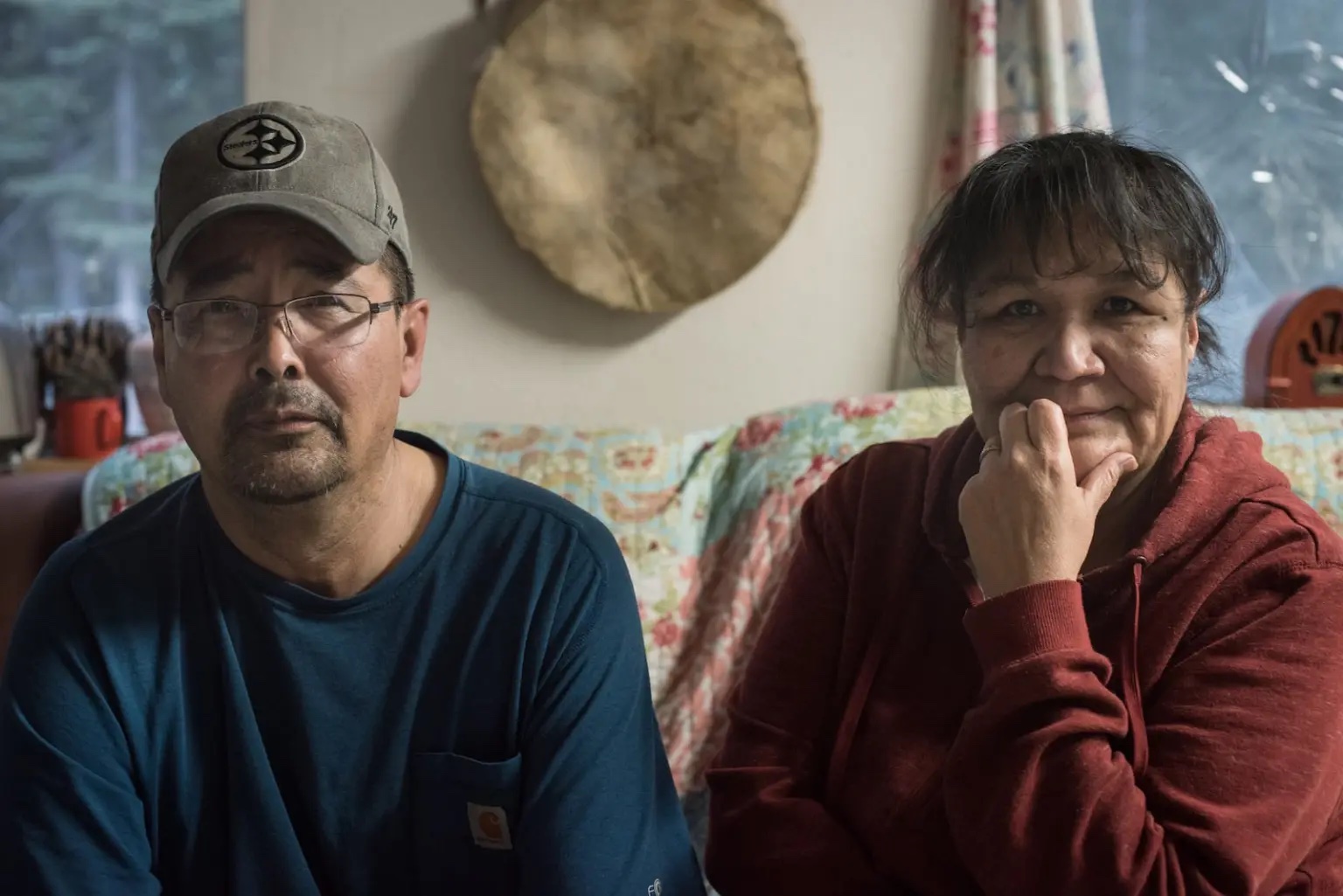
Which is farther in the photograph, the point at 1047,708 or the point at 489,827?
the point at 489,827

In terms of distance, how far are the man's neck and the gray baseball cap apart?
8.8 inches

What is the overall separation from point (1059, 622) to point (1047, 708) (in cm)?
7

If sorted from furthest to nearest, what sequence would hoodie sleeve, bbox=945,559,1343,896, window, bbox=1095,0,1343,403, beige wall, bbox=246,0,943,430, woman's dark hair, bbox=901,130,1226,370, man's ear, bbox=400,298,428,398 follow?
1. window, bbox=1095,0,1343,403
2. beige wall, bbox=246,0,943,430
3. man's ear, bbox=400,298,428,398
4. woman's dark hair, bbox=901,130,1226,370
5. hoodie sleeve, bbox=945,559,1343,896

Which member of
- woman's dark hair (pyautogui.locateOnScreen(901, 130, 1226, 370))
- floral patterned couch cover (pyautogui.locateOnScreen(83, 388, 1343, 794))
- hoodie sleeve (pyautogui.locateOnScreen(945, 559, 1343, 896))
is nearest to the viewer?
hoodie sleeve (pyautogui.locateOnScreen(945, 559, 1343, 896))

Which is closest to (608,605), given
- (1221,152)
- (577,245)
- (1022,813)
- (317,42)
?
(1022,813)

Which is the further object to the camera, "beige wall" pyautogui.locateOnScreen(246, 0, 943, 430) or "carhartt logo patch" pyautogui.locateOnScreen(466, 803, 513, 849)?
"beige wall" pyautogui.locateOnScreen(246, 0, 943, 430)

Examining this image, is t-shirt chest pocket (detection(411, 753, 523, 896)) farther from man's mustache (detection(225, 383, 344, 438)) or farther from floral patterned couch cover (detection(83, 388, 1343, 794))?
floral patterned couch cover (detection(83, 388, 1343, 794))

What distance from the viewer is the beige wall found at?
213 centimetres

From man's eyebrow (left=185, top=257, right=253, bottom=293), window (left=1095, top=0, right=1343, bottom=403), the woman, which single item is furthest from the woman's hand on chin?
window (left=1095, top=0, right=1343, bottom=403)

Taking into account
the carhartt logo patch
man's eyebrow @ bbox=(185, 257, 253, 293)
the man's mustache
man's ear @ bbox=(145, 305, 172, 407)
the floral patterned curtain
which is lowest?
the carhartt logo patch

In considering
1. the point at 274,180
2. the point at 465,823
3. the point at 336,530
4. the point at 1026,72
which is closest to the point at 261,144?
the point at 274,180

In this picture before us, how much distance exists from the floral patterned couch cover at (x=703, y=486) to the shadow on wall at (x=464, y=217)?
371mm

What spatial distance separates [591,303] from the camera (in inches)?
86.2

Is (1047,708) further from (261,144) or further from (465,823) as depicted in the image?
(261,144)
